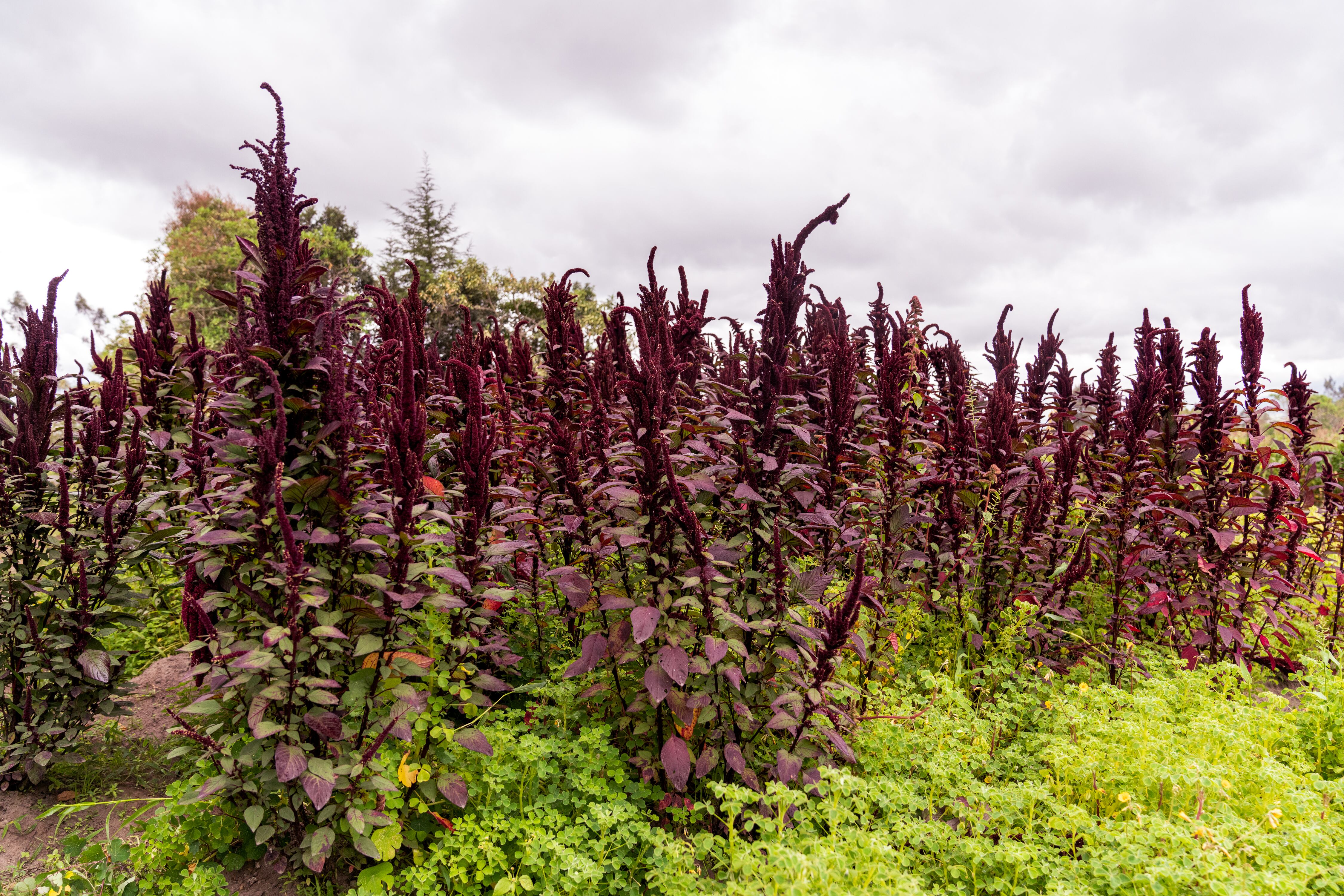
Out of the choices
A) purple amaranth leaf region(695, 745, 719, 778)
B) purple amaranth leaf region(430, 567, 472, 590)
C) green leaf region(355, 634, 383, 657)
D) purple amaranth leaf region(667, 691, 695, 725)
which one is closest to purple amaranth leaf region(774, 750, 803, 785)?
purple amaranth leaf region(695, 745, 719, 778)

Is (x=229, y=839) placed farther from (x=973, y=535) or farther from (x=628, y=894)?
(x=973, y=535)

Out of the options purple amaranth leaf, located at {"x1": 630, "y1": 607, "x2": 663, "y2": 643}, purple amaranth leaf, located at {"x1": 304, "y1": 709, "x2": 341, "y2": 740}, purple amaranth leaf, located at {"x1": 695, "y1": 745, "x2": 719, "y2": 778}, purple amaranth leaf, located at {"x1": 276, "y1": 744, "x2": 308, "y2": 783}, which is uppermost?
purple amaranth leaf, located at {"x1": 630, "y1": 607, "x2": 663, "y2": 643}

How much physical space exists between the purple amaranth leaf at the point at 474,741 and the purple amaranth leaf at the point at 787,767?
1014 millimetres

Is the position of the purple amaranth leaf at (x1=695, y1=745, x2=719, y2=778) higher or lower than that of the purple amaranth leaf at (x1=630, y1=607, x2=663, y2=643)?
lower

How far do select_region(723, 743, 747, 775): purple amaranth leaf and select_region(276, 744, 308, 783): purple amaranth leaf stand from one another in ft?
4.49

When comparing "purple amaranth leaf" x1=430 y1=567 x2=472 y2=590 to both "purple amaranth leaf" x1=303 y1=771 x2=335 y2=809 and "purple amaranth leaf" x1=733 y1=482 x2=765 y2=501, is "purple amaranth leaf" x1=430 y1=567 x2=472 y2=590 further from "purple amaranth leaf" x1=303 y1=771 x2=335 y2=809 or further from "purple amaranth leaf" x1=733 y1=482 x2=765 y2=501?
"purple amaranth leaf" x1=733 y1=482 x2=765 y2=501

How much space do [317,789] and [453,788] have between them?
46cm

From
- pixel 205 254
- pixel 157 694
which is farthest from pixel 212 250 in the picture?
pixel 157 694

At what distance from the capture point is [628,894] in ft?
7.64

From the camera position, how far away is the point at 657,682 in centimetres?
228

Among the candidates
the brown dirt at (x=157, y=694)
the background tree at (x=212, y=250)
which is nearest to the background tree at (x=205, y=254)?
the background tree at (x=212, y=250)

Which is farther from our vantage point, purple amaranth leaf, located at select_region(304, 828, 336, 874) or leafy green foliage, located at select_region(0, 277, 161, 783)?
leafy green foliage, located at select_region(0, 277, 161, 783)

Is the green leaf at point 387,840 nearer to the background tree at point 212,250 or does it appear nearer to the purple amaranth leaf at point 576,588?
the purple amaranth leaf at point 576,588

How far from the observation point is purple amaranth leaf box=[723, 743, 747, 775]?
2.38 meters
